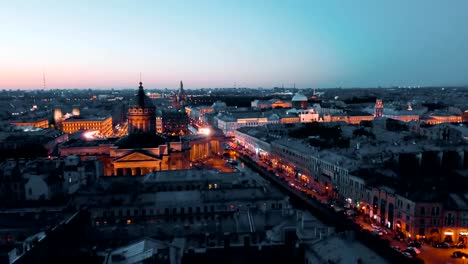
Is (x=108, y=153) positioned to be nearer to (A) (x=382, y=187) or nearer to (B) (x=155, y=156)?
(B) (x=155, y=156)

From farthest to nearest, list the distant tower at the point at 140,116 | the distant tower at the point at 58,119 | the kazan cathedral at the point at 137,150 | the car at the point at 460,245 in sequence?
the distant tower at the point at 58,119
the distant tower at the point at 140,116
the kazan cathedral at the point at 137,150
the car at the point at 460,245

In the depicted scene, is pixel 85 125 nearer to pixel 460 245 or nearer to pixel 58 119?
pixel 58 119

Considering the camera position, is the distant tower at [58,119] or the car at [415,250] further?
the distant tower at [58,119]

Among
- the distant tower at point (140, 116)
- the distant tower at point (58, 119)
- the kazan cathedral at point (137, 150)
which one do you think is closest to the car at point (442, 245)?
the kazan cathedral at point (137, 150)

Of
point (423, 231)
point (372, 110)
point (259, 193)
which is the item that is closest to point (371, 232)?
point (423, 231)

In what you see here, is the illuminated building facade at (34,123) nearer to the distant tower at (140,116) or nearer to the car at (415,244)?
the distant tower at (140,116)

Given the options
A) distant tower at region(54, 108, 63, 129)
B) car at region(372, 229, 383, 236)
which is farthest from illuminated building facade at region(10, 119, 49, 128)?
car at region(372, 229, 383, 236)

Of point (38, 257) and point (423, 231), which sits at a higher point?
point (38, 257)
